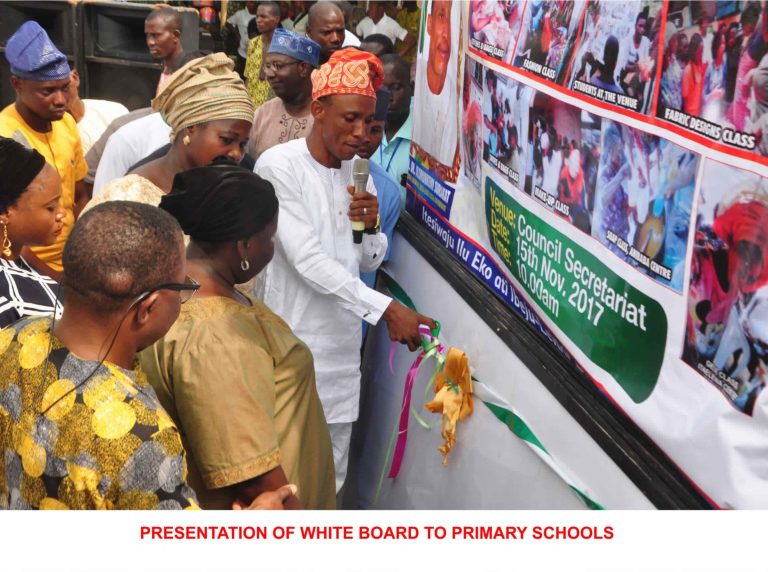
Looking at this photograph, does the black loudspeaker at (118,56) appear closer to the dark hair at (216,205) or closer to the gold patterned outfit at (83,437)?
the dark hair at (216,205)

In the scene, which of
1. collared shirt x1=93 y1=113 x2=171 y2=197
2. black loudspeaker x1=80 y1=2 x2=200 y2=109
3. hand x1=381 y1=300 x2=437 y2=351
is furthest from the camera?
black loudspeaker x1=80 y1=2 x2=200 y2=109

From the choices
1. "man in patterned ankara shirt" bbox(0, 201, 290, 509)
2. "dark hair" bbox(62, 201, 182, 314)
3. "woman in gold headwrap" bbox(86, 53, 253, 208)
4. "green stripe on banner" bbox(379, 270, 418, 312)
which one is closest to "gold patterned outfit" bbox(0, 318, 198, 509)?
"man in patterned ankara shirt" bbox(0, 201, 290, 509)

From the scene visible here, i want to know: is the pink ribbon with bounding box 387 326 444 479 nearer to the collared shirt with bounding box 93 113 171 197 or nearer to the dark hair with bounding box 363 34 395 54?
the collared shirt with bounding box 93 113 171 197

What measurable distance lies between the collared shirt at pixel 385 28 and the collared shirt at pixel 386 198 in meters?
4.36

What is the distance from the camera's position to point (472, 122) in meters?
2.74

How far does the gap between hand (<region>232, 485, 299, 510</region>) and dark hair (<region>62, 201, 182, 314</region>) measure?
1.81 ft

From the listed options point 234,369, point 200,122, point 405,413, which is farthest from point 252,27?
point 234,369

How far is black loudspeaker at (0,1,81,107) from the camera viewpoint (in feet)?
23.9

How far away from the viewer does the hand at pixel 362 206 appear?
310 cm

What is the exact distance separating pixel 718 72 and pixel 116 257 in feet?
3.54

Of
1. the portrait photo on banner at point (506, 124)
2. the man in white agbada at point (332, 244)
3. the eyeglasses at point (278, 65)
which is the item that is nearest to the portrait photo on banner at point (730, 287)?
the portrait photo on banner at point (506, 124)
